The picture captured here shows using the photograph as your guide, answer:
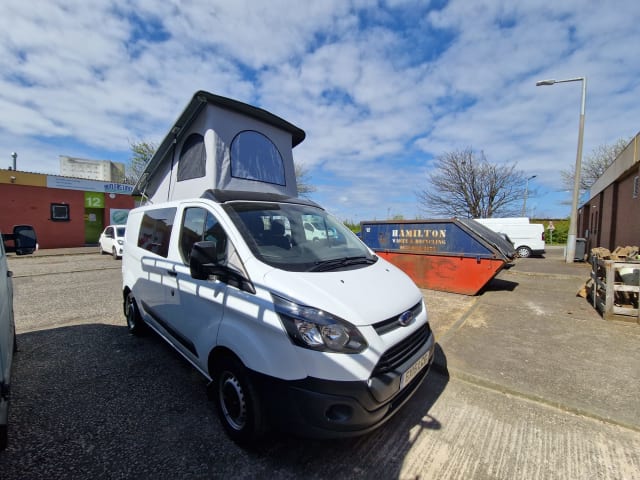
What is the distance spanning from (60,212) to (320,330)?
23.2 m

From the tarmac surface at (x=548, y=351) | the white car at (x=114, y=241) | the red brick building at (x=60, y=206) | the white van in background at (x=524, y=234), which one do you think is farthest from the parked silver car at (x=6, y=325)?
the white van in background at (x=524, y=234)

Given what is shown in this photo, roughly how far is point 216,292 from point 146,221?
2.29 meters

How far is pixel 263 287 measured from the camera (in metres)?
2.13

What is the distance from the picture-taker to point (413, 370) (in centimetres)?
231

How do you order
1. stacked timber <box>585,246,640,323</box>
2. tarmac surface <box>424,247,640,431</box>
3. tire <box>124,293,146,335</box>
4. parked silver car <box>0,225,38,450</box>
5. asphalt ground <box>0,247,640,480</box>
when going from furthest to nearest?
stacked timber <box>585,246,640,323</box> → tire <box>124,293,146,335</box> → tarmac surface <box>424,247,640,431</box> → asphalt ground <box>0,247,640,480</box> → parked silver car <box>0,225,38,450</box>

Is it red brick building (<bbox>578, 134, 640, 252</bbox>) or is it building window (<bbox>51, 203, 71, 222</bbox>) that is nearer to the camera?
red brick building (<bbox>578, 134, 640, 252</bbox>)

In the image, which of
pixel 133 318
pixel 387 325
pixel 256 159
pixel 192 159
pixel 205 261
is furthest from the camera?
pixel 256 159

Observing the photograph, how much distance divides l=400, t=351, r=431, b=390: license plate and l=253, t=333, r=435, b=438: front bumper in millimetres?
172

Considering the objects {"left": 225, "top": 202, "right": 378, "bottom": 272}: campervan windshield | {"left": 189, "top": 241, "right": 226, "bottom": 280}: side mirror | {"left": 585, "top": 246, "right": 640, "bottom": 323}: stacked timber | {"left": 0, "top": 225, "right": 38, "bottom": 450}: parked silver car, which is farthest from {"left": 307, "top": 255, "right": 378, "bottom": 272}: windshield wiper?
{"left": 585, "top": 246, "right": 640, "bottom": 323}: stacked timber

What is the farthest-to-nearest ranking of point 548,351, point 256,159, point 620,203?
point 620,203 < point 256,159 < point 548,351

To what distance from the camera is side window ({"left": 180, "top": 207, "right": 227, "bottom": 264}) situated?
2.58m

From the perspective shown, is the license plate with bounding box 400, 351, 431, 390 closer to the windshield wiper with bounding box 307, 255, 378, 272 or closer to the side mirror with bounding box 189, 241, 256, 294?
the windshield wiper with bounding box 307, 255, 378, 272

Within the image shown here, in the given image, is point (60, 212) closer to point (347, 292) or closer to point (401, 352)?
point (347, 292)

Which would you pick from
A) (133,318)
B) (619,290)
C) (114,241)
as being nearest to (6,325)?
(133,318)
